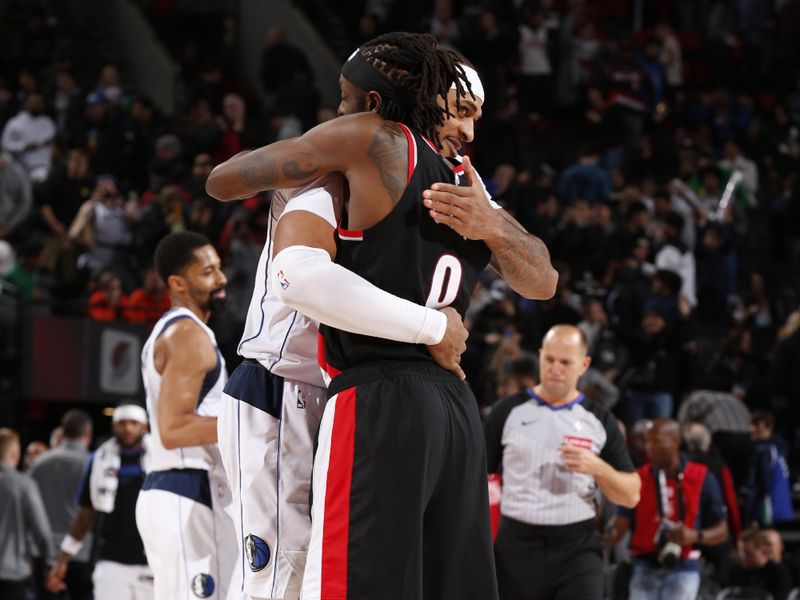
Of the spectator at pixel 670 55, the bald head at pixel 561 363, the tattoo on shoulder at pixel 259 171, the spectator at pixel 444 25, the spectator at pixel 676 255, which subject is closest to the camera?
the tattoo on shoulder at pixel 259 171

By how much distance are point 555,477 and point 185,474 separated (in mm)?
2171

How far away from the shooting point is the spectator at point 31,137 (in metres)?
16.0

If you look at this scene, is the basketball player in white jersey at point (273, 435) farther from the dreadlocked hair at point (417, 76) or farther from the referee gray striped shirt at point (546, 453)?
the referee gray striped shirt at point (546, 453)

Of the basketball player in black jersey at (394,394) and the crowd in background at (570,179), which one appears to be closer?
the basketball player in black jersey at (394,394)

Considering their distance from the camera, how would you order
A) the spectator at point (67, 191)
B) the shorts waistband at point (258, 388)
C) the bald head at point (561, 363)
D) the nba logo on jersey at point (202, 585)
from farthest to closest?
the spectator at point (67, 191)
the bald head at point (561, 363)
the nba logo on jersey at point (202, 585)
the shorts waistband at point (258, 388)

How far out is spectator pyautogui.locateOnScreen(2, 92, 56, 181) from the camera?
52.4ft

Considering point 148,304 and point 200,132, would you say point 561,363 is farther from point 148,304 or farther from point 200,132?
point 200,132

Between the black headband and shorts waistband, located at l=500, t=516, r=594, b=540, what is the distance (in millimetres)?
3505

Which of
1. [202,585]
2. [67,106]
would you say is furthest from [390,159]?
[67,106]

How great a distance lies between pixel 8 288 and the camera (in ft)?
44.1

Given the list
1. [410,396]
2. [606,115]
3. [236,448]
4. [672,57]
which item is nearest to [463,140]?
[410,396]

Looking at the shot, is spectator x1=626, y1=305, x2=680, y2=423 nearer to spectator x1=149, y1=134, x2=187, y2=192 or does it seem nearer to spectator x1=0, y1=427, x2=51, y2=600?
spectator x1=0, y1=427, x2=51, y2=600

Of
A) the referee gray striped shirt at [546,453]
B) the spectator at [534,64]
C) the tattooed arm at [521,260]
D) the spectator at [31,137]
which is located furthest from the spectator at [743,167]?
the tattooed arm at [521,260]

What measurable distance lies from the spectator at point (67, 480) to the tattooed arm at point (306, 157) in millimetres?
7335
